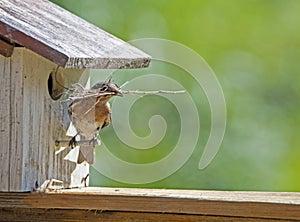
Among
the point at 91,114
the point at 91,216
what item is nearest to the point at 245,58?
the point at 91,114

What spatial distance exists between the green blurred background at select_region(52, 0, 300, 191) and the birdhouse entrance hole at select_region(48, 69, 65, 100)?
258 cm

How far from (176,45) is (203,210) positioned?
8.31 ft

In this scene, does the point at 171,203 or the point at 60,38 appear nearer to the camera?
the point at 171,203

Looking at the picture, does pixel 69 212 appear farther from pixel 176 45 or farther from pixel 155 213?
pixel 176 45

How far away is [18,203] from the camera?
160cm

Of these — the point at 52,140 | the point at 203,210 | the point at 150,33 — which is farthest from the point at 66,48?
the point at 150,33

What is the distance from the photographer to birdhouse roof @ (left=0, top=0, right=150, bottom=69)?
1.55 metres

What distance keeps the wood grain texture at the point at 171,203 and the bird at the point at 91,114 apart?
0.75ft

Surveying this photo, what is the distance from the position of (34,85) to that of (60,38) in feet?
0.37

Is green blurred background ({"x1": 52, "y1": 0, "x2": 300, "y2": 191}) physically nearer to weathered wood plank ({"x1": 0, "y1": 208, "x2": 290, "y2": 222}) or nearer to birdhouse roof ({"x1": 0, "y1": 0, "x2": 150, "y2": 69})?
birdhouse roof ({"x1": 0, "y1": 0, "x2": 150, "y2": 69})

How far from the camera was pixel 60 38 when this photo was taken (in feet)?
5.47

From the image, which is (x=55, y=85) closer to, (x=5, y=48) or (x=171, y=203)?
(x=5, y=48)

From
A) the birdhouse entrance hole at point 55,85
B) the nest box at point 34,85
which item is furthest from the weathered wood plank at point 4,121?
the birdhouse entrance hole at point 55,85

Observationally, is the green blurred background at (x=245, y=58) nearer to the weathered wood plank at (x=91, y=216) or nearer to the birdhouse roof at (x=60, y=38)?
the birdhouse roof at (x=60, y=38)
